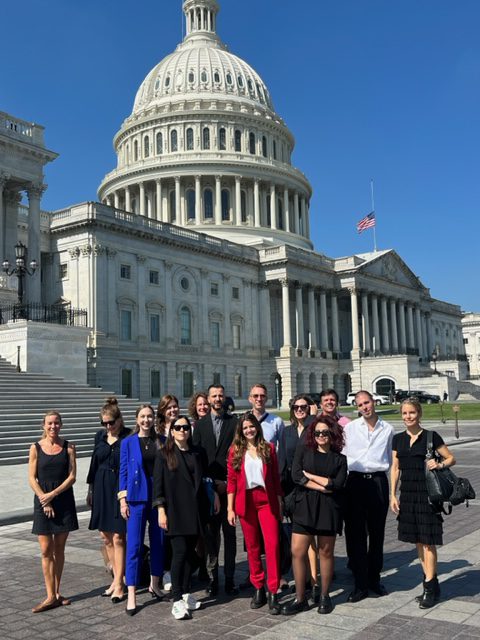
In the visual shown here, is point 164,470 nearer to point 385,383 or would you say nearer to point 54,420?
point 54,420

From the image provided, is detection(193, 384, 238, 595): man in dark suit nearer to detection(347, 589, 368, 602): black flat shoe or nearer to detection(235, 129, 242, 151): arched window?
detection(347, 589, 368, 602): black flat shoe

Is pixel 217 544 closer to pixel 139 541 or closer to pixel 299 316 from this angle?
pixel 139 541

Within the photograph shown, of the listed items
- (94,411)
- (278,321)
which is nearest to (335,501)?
(94,411)

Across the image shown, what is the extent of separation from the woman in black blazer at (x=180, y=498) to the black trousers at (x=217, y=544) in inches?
22.8

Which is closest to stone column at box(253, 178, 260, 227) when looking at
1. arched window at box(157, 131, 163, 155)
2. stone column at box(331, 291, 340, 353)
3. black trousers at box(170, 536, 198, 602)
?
stone column at box(331, 291, 340, 353)

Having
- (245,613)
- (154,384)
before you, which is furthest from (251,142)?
(245,613)

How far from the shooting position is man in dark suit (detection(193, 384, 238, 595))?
880 cm

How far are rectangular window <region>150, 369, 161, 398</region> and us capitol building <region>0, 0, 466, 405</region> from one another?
0.41ft

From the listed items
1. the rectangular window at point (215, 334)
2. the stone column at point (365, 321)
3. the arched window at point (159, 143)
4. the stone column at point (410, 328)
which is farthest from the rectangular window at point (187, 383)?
the stone column at point (410, 328)

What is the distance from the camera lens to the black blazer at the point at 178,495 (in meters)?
7.98

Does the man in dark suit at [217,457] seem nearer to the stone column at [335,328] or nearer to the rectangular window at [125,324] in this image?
the rectangular window at [125,324]

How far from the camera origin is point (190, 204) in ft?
289

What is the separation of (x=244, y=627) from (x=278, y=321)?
70.1 metres

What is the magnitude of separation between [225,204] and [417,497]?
8184 centimetres
